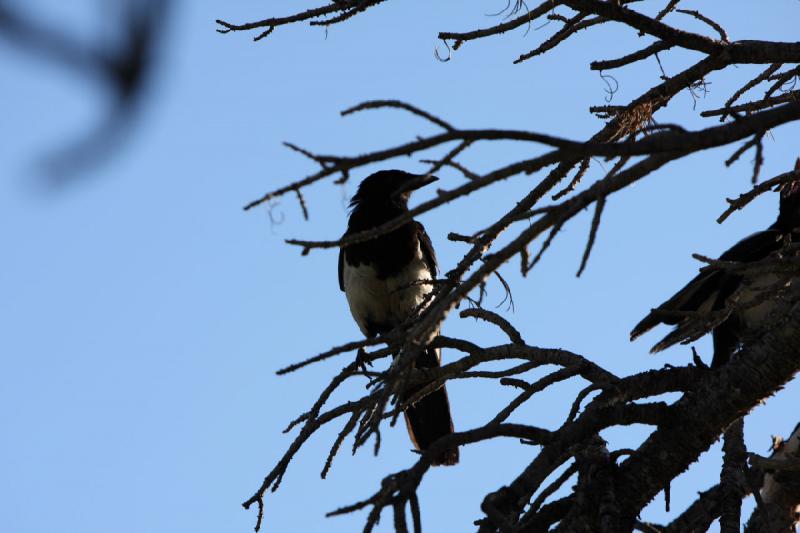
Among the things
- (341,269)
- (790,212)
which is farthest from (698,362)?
(341,269)

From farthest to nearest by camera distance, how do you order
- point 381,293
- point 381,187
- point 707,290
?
point 381,187, point 381,293, point 707,290

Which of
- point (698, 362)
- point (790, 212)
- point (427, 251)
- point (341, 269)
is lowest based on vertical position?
point (698, 362)

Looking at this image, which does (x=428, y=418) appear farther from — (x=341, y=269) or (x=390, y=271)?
(x=341, y=269)

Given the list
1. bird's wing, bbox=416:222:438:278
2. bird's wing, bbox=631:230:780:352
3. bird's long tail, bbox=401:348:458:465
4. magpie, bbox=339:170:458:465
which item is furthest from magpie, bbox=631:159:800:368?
bird's long tail, bbox=401:348:458:465

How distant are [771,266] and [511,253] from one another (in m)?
1.02

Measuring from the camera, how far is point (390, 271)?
21.3 feet

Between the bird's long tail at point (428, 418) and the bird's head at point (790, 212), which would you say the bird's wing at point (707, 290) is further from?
the bird's long tail at point (428, 418)

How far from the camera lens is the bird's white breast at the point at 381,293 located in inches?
257

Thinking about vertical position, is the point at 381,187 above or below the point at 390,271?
above

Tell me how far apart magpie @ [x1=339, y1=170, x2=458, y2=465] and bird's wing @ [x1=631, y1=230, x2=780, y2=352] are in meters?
2.01

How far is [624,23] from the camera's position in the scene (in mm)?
3209

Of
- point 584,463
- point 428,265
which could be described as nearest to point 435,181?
point 428,265

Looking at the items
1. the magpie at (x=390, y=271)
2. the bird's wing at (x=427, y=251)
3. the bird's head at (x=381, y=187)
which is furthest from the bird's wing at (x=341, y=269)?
the bird's wing at (x=427, y=251)

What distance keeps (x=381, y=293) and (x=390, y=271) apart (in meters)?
0.20
